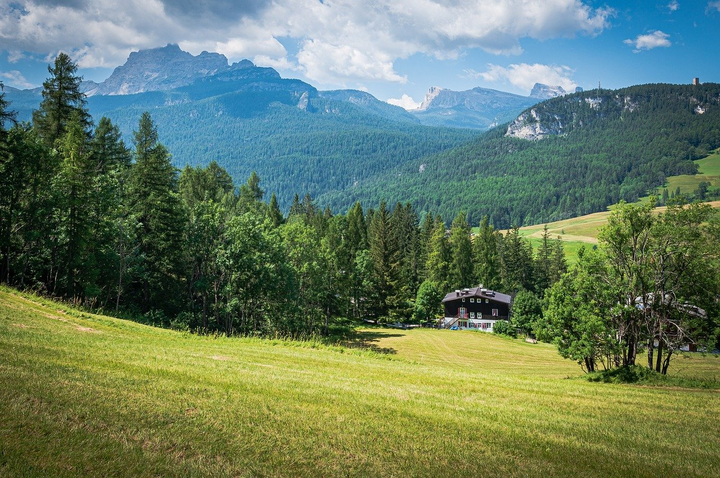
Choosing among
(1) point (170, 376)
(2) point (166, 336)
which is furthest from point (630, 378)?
(2) point (166, 336)

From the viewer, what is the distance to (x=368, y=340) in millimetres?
58906

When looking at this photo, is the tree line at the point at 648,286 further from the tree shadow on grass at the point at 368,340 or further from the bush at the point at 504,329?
the bush at the point at 504,329

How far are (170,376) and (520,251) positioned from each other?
96.5m

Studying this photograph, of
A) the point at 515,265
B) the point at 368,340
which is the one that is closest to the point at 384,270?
the point at 368,340

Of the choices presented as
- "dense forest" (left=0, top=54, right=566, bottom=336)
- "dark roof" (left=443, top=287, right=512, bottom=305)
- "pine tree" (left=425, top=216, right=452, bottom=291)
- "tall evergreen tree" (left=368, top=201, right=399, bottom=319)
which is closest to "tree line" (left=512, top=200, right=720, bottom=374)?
"dense forest" (left=0, top=54, right=566, bottom=336)

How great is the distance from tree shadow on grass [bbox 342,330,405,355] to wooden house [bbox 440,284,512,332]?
27.4 meters

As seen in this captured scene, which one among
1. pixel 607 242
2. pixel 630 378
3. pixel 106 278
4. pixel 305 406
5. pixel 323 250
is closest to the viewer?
pixel 305 406

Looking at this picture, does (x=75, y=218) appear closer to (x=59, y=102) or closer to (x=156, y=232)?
(x=156, y=232)

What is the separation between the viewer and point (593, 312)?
1037 inches

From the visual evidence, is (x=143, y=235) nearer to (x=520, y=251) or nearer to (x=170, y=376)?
(x=170, y=376)

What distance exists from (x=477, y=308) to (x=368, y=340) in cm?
3837

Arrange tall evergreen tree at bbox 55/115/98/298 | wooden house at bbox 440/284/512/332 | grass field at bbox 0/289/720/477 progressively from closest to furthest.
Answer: grass field at bbox 0/289/720/477 < tall evergreen tree at bbox 55/115/98/298 < wooden house at bbox 440/284/512/332

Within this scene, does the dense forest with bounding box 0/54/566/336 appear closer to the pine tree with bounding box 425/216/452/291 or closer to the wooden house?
the pine tree with bounding box 425/216/452/291

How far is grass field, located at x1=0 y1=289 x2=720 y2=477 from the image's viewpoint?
314 inches
